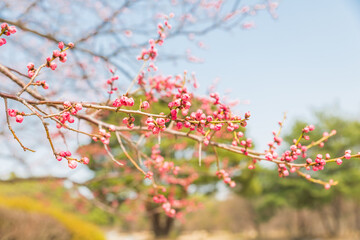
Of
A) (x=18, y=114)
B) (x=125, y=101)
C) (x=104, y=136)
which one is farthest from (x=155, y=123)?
(x=18, y=114)

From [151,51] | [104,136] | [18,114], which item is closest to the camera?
[18,114]

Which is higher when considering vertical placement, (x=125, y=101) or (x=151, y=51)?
(x=151, y=51)

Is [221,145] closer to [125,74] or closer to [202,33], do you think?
[125,74]

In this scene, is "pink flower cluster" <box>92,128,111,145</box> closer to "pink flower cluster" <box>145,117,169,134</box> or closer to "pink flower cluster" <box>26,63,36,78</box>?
"pink flower cluster" <box>145,117,169,134</box>

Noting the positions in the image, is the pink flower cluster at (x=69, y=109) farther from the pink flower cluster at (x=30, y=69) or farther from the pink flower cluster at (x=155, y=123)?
the pink flower cluster at (x=155, y=123)

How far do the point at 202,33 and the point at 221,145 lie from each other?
103 inches

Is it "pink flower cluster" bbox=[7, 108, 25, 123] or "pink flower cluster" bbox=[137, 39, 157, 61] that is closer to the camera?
"pink flower cluster" bbox=[7, 108, 25, 123]

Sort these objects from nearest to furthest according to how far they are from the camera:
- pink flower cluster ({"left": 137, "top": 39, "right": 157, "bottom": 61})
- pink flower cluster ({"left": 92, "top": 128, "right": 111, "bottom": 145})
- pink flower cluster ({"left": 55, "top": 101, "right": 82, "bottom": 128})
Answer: pink flower cluster ({"left": 55, "top": 101, "right": 82, "bottom": 128}) → pink flower cluster ({"left": 92, "top": 128, "right": 111, "bottom": 145}) → pink flower cluster ({"left": 137, "top": 39, "right": 157, "bottom": 61})

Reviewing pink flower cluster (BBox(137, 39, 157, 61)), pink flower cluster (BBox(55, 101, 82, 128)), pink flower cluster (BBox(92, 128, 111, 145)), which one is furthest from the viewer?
pink flower cluster (BBox(137, 39, 157, 61))

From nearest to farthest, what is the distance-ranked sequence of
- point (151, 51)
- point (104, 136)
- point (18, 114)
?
point (18, 114)
point (104, 136)
point (151, 51)

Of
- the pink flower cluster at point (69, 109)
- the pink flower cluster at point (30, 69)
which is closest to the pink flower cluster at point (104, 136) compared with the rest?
the pink flower cluster at point (69, 109)

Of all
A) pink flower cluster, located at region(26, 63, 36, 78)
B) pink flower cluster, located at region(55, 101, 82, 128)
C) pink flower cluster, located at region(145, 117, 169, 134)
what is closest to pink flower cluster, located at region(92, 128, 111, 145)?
pink flower cluster, located at region(55, 101, 82, 128)

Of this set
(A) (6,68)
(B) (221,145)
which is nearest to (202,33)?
(B) (221,145)

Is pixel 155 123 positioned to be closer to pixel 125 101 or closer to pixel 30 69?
pixel 125 101
